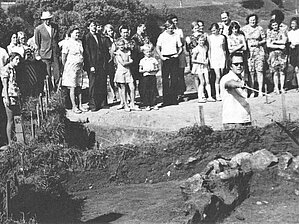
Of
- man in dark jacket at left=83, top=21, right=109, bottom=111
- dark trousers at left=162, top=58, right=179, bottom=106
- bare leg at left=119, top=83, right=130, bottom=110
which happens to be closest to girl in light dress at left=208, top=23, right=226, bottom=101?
dark trousers at left=162, top=58, right=179, bottom=106

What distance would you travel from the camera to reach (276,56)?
14086 mm

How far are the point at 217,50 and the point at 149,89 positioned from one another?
5.34 ft

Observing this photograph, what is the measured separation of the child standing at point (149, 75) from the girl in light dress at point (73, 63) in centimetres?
125

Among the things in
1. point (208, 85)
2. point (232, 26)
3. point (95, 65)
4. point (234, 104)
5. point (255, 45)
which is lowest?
point (208, 85)

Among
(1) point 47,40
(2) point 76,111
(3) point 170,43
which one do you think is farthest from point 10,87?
(3) point 170,43

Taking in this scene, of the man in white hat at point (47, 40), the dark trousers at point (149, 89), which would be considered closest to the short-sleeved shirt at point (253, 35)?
the dark trousers at point (149, 89)

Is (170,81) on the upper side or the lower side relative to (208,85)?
upper

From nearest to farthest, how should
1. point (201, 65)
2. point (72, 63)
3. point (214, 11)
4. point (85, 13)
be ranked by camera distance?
point (72, 63)
point (201, 65)
point (85, 13)
point (214, 11)

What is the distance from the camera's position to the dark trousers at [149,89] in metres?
13.6

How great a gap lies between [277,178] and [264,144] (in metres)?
1.49

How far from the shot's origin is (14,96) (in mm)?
11156

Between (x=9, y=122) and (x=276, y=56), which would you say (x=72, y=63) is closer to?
(x=9, y=122)

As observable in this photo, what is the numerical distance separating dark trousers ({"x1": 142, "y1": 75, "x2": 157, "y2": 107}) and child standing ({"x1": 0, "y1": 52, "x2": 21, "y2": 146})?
320cm

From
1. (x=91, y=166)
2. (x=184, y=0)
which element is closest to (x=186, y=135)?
(x=91, y=166)
